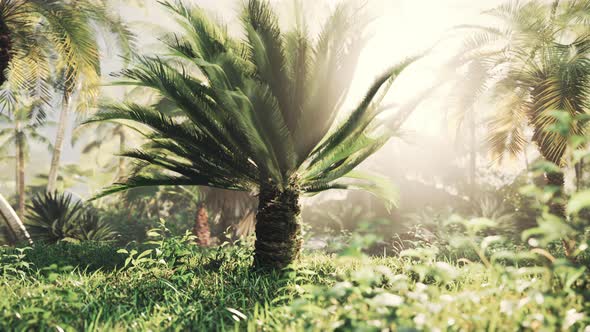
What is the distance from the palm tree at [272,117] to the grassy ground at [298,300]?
3.61ft

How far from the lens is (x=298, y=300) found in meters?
2.29

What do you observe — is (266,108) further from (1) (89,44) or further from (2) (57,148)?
(2) (57,148)

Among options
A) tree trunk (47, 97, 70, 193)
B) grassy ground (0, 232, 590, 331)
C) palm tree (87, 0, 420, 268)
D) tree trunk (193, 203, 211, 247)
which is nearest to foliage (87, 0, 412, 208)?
palm tree (87, 0, 420, 268)

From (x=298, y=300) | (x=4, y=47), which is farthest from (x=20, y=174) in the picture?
(x=298, y=300)

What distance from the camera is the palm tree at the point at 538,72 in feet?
22.0

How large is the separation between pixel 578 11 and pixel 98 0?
612 inches

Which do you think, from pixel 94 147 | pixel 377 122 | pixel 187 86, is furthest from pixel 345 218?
pixel 94 147

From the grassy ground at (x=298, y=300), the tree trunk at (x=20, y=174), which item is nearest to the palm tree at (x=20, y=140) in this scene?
the tree trunk at (x=20, y=174)

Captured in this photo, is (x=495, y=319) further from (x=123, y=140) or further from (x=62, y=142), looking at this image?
(x=123, y=140)

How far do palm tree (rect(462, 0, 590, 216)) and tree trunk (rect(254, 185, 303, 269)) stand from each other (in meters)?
4.66

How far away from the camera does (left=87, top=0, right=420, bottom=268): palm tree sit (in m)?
4.88

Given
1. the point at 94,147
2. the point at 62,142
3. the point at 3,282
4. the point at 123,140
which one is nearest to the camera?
the point at 3,282

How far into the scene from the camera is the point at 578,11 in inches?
281

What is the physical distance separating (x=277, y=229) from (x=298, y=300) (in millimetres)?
2923
